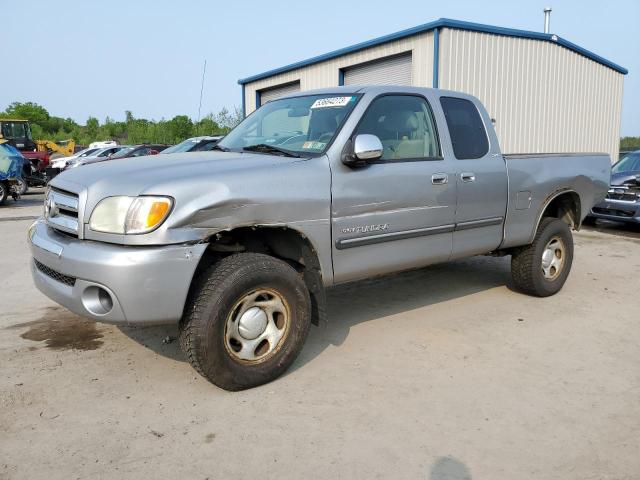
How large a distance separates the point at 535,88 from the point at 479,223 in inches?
475

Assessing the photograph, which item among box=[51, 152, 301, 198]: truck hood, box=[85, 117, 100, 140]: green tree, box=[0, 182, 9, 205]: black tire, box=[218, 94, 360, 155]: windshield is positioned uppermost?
box=[85, 117, 100, 140]: green tree

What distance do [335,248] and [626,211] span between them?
8299mm

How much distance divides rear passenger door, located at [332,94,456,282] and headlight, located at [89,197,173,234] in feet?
3.77

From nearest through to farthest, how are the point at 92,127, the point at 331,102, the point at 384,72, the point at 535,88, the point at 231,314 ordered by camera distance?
the point at 231,314 → the point at 331,102 → the point at 384,72 → the point at 535,88 → the point at 92,127

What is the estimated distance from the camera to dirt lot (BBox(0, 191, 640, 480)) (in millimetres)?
2670

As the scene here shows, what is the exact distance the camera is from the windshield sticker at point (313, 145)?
379 cm

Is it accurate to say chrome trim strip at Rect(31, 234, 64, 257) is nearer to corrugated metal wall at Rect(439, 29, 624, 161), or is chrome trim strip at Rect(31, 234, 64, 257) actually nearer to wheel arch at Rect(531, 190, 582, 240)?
wheel arch at Rect(531, 190, 582, 240)

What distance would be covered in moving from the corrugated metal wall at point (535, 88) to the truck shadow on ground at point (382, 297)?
24.7 ft

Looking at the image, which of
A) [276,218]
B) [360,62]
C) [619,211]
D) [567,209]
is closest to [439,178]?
[276,218]

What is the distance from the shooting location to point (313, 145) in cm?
384

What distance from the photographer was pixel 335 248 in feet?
12.2

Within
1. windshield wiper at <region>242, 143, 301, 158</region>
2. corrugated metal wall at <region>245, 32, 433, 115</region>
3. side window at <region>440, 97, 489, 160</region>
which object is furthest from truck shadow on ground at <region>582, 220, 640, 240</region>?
windshield wiper at <region>242, 143, 301, 158</region>

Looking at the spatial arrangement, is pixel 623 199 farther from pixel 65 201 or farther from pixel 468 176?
pixel 65 201

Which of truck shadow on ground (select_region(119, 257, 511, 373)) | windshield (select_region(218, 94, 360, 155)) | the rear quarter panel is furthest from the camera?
the rear quarter panel
